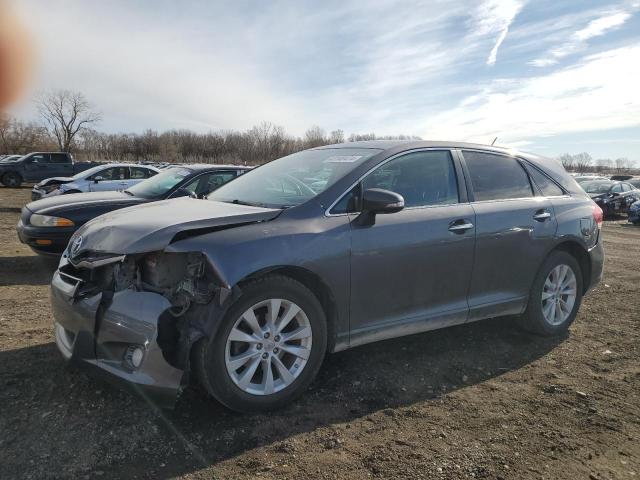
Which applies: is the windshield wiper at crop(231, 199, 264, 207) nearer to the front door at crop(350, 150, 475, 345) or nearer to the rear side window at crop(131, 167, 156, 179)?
the front door at crop(350, 150, 475, 345)

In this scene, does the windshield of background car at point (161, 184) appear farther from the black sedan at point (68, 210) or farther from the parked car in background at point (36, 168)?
the parked car in background at point (36, 168)

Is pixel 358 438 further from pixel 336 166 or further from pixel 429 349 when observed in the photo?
pixel 336 166

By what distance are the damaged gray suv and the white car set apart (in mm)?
9302

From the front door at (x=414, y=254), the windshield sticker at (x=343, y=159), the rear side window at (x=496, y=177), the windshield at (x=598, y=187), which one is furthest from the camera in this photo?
the windshield at (x=598, y=187)

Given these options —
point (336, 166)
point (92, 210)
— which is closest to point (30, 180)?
point (92, 210)

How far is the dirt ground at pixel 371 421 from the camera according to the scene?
2.50 metres

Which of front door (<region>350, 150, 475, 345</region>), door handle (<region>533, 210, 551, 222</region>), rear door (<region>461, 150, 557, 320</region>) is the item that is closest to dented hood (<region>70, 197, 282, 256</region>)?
front door (<region>350, 150, 475, 345</region>)

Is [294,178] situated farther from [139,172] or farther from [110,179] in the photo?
[139,172]

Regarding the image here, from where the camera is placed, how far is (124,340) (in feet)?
8.98

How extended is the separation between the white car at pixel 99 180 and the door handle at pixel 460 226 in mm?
10147

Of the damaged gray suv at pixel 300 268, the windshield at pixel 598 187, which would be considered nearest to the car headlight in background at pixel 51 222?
the damaged gray suv at pixel 300 268

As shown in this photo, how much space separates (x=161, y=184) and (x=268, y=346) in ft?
16.7

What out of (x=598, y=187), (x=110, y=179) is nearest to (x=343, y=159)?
(x=110, y=179)

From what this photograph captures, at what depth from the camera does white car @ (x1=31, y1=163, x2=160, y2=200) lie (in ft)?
39.4
